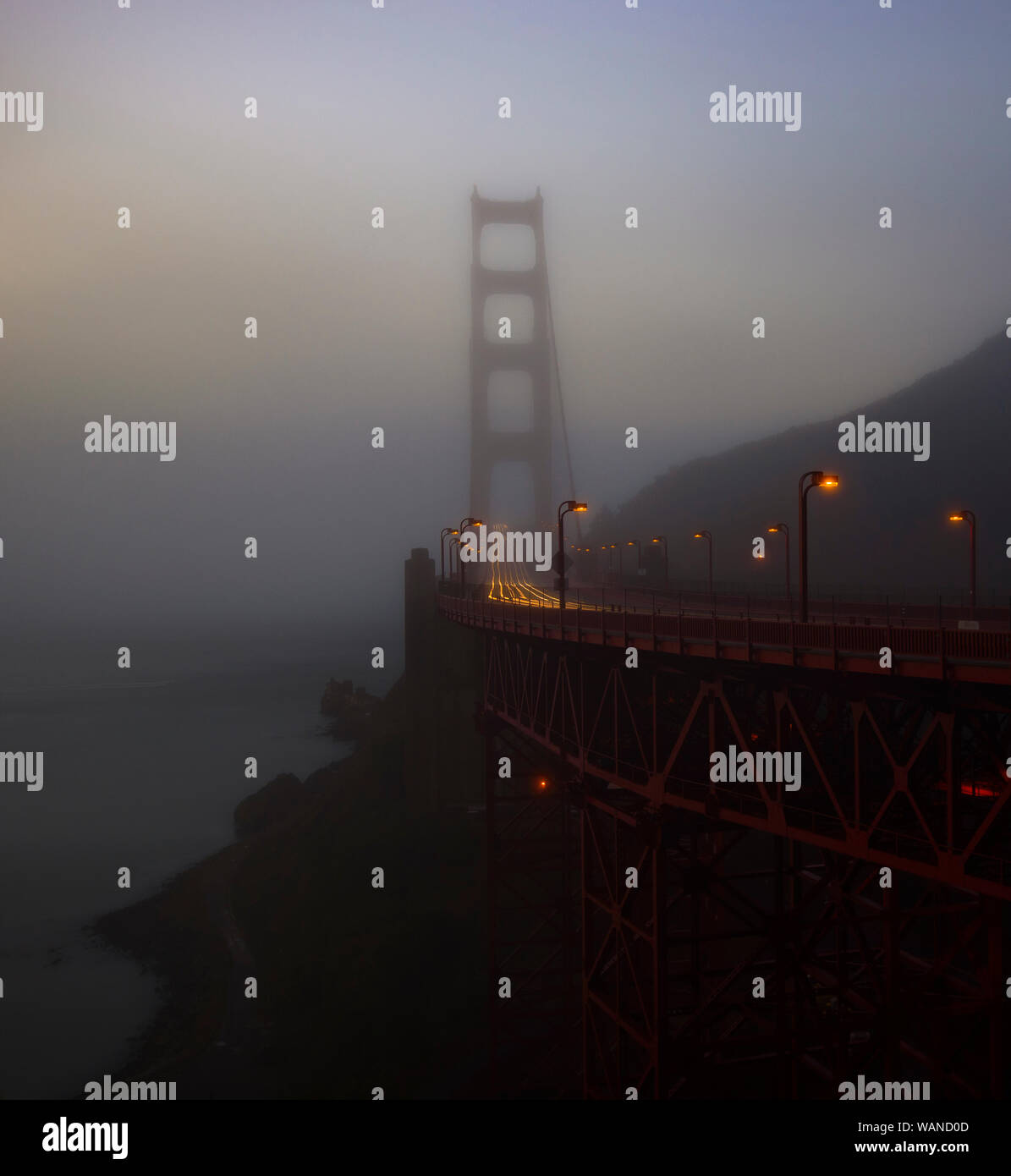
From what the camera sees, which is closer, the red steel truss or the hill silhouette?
the red steel truss

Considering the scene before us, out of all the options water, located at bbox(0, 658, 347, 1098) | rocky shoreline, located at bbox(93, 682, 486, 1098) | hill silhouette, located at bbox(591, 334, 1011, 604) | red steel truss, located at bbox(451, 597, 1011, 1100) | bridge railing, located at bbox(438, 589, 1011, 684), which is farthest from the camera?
hill silhouette, located at bbox(591, 334, 1011, 604)

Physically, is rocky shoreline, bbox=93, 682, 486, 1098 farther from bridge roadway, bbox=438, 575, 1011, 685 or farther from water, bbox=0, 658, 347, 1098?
bridge roadway, bbox=438, 575, 1011, 685

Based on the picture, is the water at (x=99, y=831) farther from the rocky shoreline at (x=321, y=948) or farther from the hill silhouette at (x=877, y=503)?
the hill silhouette at (x=877, y=503)

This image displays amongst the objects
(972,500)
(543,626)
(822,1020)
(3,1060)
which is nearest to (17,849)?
(3,1060)

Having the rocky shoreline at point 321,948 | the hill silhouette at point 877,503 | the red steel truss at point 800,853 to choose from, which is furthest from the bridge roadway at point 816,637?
the hill silhouette at point 877,503

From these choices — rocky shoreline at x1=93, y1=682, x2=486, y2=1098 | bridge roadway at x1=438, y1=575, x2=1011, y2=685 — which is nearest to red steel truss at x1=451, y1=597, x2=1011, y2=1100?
bridge roadway at x1=438, y1=575, x2=1011, y2=685
